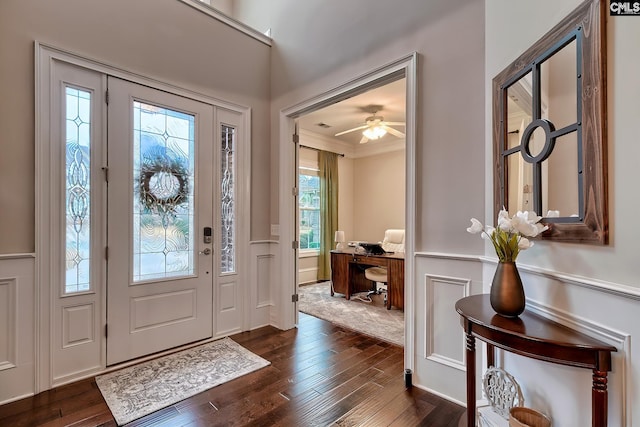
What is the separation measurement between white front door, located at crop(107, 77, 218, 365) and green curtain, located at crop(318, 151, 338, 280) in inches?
132

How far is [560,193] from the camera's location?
1.39m

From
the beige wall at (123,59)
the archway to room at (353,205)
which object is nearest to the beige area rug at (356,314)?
the archway to room at (353,205)

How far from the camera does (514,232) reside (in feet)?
4.71

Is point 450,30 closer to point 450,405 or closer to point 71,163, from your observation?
point 450,405

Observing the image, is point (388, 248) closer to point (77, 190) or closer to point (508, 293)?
point (508, 293)

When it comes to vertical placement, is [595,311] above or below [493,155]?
below

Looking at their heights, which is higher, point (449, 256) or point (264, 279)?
point (449, 256)

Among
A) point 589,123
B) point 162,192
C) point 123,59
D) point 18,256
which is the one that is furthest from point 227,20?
Result: point 589,123

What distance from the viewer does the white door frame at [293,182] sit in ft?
7.69

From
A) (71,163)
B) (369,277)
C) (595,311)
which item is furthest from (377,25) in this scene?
(369,277)

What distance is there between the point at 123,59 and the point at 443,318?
3309mm

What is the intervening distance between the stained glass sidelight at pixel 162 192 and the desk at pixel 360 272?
2526mm

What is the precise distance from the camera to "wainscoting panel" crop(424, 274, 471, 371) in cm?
210

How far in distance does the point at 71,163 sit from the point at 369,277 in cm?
380
